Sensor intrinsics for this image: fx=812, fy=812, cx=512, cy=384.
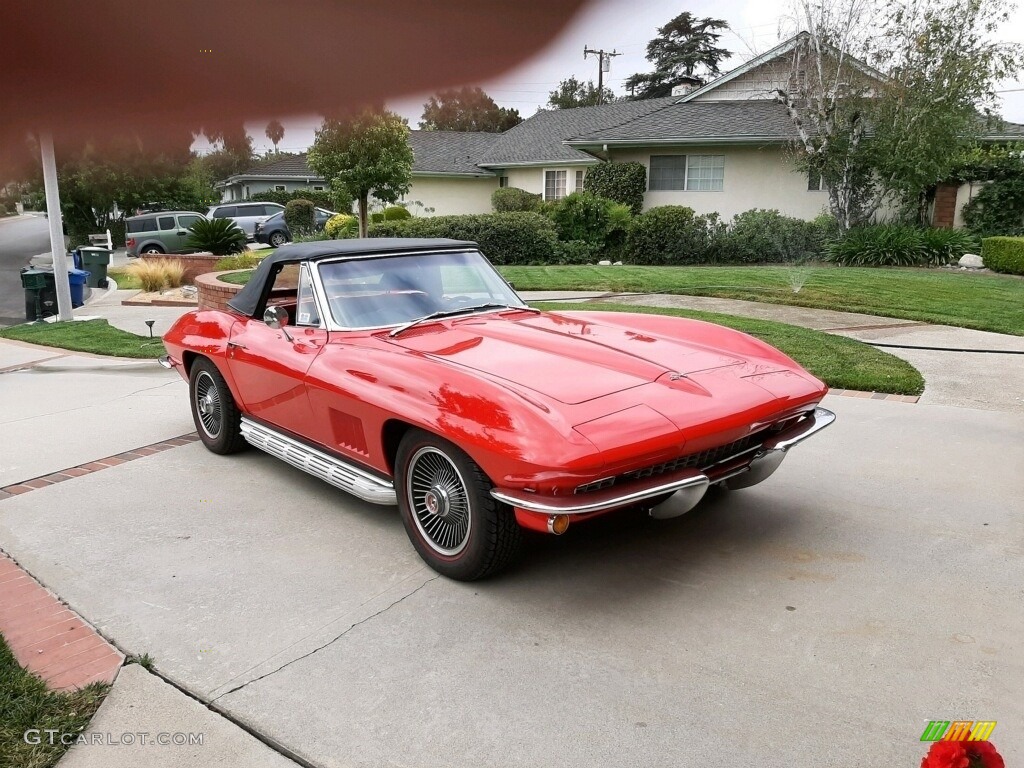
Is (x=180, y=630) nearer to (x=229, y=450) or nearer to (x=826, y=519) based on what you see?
(x=229, y=450)

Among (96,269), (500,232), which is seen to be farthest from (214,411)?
(96,269)

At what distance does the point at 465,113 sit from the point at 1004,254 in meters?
17.9

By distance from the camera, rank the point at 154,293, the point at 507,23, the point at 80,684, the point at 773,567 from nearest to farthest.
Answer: the point at 507,23, the point at 80,684, the point at 773,567, the point at 154,293

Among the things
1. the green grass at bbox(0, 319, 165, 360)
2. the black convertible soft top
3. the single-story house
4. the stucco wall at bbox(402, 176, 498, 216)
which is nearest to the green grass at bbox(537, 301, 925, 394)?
the black convertible soft top

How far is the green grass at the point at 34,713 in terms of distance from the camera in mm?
2354

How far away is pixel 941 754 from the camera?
5.84ft

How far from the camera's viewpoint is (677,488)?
318cm

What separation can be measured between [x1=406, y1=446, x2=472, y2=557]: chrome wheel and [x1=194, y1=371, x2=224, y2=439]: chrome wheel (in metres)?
2.06

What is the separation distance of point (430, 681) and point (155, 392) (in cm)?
538

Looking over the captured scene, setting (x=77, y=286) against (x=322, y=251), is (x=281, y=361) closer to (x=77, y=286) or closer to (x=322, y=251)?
(x=322, y=251)

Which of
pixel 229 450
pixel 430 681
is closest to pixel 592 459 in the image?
pixel 430 681

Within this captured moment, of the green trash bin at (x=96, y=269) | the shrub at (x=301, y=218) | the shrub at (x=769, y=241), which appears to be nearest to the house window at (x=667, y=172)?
the shrub at (x=769, y=241)

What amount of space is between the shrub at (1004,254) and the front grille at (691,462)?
14.6m

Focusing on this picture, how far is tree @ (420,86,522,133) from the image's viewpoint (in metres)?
0.81
